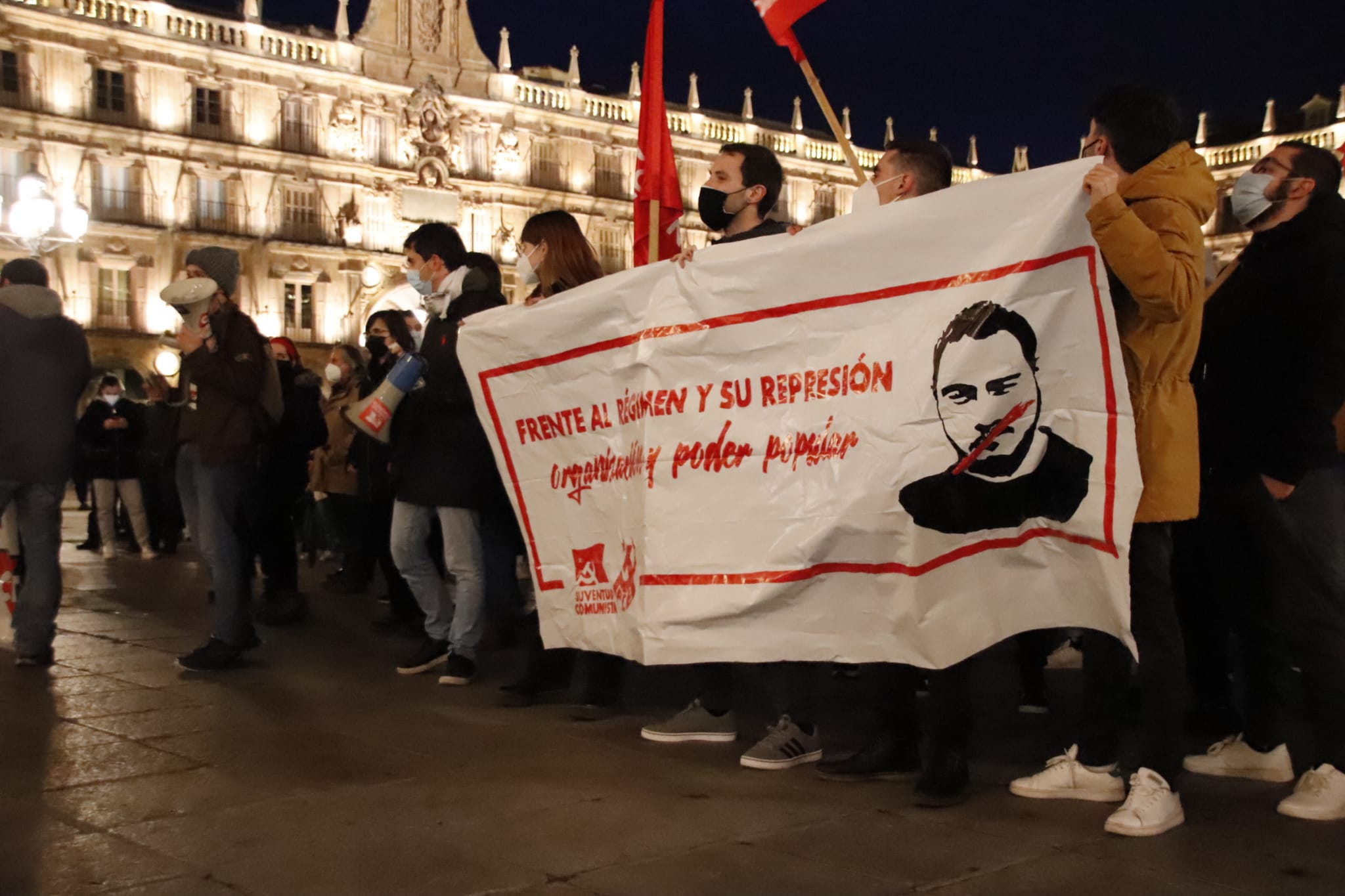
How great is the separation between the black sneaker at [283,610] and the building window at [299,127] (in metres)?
34.3

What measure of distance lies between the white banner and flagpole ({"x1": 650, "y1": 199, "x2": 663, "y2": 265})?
1.79 feet

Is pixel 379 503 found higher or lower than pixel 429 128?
lower

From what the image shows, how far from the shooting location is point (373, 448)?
337 inches

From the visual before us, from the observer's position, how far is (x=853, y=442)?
161 inches

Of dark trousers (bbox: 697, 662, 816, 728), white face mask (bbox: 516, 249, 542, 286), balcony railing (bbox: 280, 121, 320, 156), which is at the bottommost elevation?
dark trousers (bbox: 697, 662, 816, 728)

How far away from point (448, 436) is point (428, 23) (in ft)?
132

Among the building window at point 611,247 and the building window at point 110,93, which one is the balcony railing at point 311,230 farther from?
the building window at point 611,247

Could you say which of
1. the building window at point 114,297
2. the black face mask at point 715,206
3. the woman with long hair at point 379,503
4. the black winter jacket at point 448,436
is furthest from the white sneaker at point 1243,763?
the building window at point 114,297

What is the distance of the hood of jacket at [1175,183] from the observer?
12.3 ft

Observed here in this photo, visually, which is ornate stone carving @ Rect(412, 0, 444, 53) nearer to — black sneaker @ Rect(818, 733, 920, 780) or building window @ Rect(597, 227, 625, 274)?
building window @ Rect(597, 227, 625, 274)

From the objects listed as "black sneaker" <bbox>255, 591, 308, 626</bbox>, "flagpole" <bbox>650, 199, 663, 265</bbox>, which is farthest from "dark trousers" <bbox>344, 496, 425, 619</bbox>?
"flagpole" <bbox>650, 199, 663, 265</bbox>

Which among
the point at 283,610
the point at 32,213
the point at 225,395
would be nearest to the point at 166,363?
the point at 32,213

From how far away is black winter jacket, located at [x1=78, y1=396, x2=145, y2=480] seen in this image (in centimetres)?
1333

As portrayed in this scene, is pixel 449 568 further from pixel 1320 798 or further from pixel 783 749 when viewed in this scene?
pixel 1320 798
